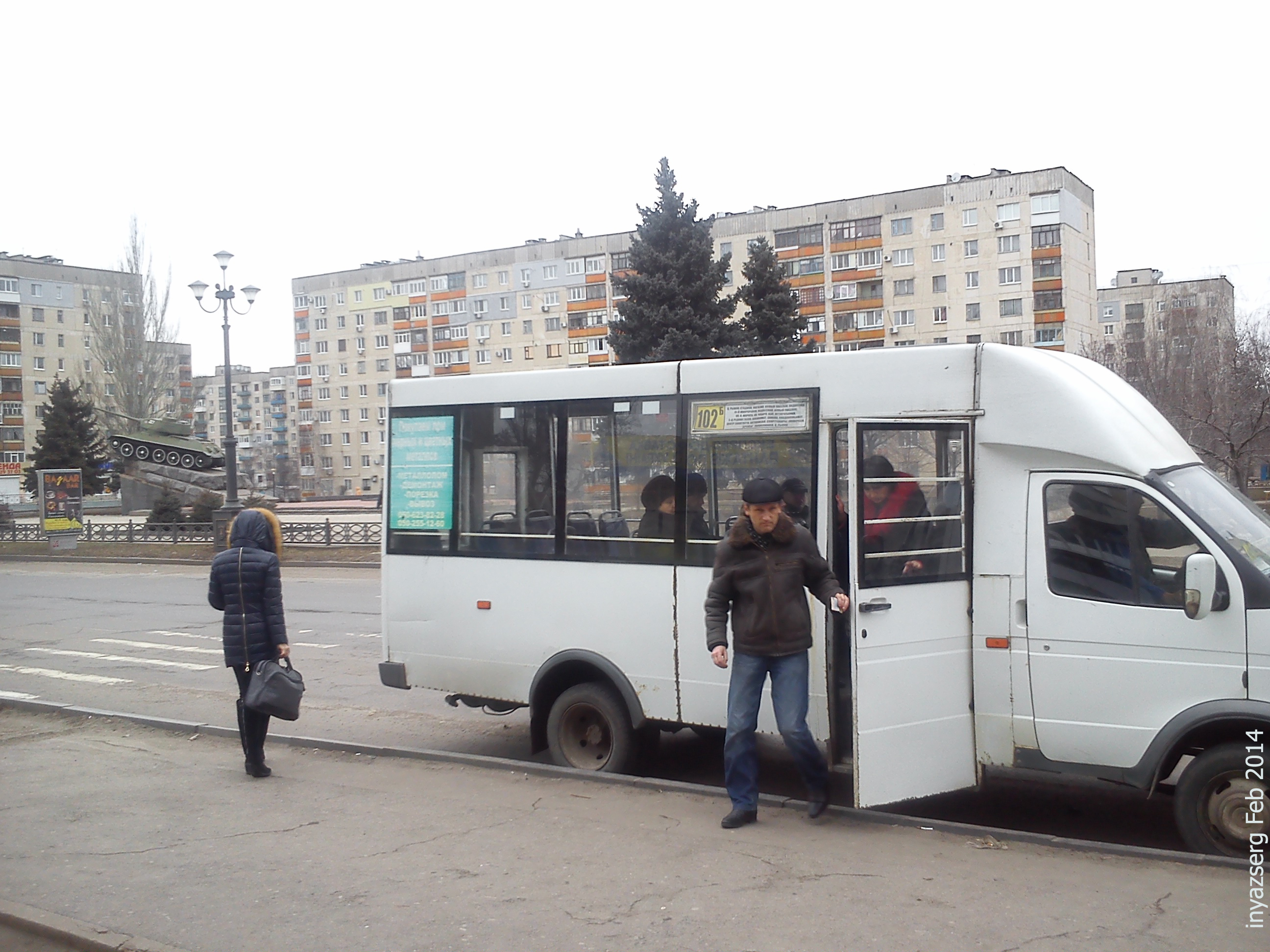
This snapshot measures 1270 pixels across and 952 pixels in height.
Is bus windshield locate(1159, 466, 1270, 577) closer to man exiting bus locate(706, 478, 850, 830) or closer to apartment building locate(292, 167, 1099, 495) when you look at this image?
man exiting bus locate(706, 478, 850, 830)

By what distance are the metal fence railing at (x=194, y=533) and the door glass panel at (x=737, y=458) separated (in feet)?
72.2

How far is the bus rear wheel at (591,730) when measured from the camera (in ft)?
23.0

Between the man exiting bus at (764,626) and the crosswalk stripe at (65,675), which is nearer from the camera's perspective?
the man exiting bus at (764,626)

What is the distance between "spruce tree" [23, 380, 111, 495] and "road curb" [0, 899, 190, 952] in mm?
71663

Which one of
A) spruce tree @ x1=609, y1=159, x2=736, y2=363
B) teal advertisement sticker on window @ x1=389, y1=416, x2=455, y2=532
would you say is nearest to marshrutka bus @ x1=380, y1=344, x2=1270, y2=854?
teal advertisement sticker on window @ x1=389, y1=416, x2=455, y2=532

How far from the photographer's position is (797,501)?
6.26 m

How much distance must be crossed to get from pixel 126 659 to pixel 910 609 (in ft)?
39.2

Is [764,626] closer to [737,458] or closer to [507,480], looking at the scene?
[737,458]

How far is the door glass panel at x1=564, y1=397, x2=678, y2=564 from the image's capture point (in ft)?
22.3

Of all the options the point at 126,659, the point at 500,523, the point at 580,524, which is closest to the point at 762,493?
the point at 580,524

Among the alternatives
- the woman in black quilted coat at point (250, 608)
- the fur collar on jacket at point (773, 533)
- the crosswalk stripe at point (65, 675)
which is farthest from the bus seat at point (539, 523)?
the crosswalk stripe at point (65, 675)

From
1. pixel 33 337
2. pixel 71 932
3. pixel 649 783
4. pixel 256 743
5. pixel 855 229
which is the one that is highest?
pixel 855 229

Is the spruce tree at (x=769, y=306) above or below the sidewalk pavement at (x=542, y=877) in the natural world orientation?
above

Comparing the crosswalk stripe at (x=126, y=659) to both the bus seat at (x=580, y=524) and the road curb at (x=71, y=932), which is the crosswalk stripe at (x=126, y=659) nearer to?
the bus seat at (x=580, y=524)
